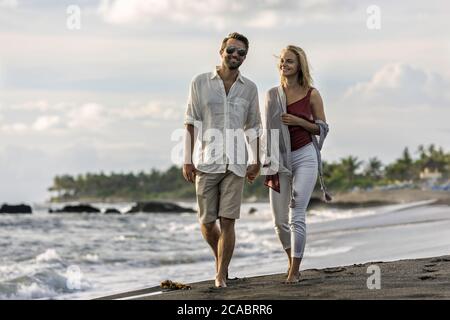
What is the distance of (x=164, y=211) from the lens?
81.1 metres

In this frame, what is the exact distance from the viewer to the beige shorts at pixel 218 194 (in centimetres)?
633

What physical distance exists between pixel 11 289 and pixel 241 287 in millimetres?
6839

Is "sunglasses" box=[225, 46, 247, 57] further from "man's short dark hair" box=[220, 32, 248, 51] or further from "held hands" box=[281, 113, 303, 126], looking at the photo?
"held hands" box=[281, 113, 303, 126]

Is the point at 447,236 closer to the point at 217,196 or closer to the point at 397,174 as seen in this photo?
the point at 217,196

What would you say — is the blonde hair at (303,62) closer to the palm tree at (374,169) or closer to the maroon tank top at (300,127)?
the maroon tank top at (300,127)

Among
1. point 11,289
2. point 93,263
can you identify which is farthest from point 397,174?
point 11,289

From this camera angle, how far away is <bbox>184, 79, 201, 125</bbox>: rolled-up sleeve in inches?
249

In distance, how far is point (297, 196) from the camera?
6.39 m

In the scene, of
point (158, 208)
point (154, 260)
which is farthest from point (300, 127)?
point (158, 208)

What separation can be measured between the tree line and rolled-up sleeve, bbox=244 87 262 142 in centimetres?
7510

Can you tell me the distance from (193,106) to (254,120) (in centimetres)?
49

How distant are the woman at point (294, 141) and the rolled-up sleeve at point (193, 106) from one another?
21.8 inches
